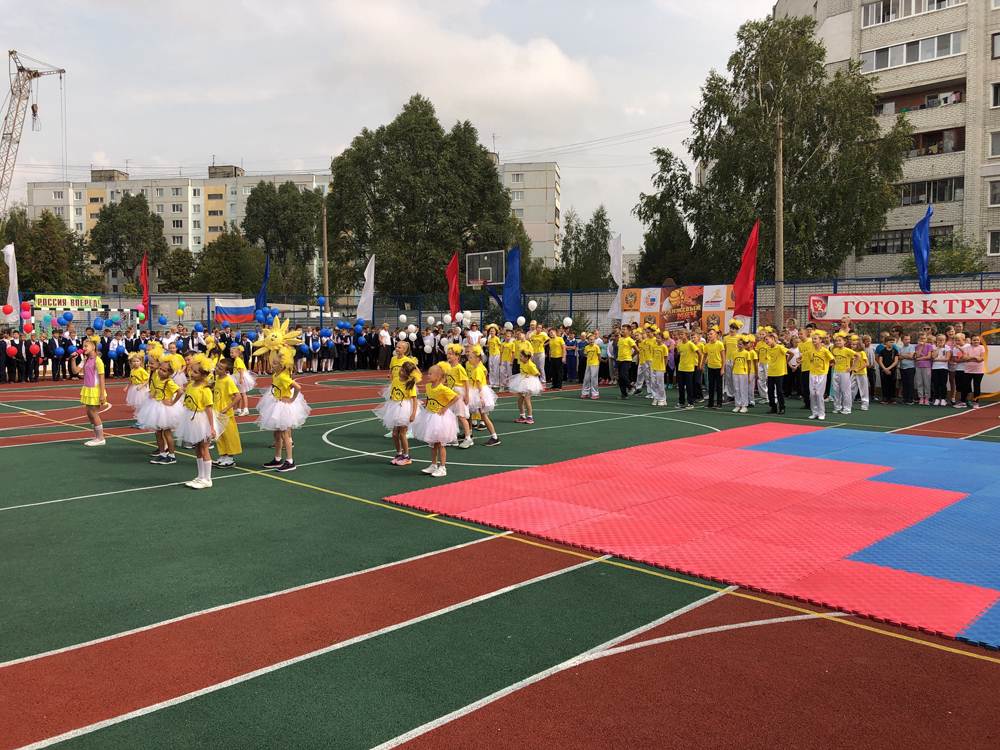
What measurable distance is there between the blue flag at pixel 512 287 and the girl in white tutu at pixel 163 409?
57.4ft

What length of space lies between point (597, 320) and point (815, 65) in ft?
65.2

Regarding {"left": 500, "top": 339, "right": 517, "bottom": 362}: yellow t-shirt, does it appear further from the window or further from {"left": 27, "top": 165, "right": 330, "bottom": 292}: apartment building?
{"left": 27, "top": 165, "right": 330, "bottom": 292}: apartment building

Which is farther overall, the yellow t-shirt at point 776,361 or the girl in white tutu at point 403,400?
the yellow t-shirt at point 776,361

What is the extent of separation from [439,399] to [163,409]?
465 centimetres

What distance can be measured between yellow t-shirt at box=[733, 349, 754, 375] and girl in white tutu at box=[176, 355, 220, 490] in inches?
539

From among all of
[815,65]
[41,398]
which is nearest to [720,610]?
[41,398]

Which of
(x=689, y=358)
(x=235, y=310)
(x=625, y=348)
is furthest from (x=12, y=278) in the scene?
(x=689, y=358)

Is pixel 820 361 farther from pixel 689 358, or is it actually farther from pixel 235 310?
pixel 235 310

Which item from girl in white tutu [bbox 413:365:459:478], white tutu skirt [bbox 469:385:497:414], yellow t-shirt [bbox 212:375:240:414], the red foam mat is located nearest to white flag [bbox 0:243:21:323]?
yellow t-shirt [bbox 212:375:240:414]

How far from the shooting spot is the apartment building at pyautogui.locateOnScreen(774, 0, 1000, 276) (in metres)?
47.3

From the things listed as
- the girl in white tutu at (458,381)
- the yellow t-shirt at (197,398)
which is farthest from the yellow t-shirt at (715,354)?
the yellow t-shirt at (197,398)

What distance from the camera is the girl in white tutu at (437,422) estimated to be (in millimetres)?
11250

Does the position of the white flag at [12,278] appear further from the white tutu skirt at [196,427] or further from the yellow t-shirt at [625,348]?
the white tutu skirt at [196,427]

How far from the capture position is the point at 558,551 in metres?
7.82
